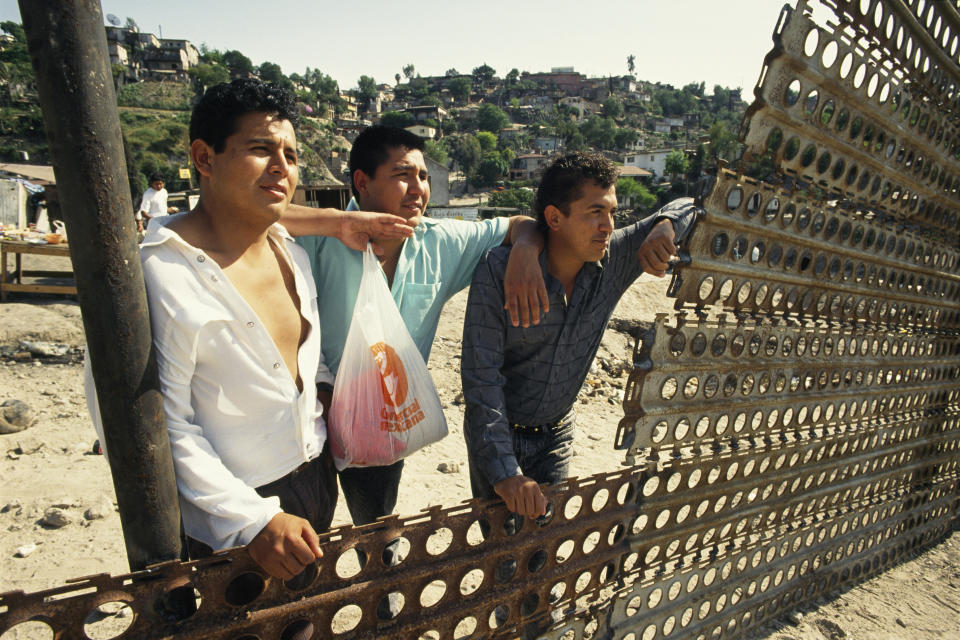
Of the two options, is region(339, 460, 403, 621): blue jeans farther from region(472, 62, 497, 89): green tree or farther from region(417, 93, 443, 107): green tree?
region(472, 62, 497, 89): green tree

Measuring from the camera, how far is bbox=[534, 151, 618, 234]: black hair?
196 cm

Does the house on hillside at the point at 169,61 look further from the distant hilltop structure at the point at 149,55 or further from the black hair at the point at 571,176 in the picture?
the black hair at the point at 571,176

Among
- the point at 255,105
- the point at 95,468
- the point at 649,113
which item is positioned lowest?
the point at 95,468

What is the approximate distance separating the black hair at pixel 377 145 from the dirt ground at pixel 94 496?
2365 mm

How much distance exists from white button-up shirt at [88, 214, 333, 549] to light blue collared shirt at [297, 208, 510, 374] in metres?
0.49

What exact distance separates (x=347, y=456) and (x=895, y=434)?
2963mm

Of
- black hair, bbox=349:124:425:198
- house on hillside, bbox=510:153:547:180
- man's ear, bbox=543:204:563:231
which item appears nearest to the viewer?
man's ear, bbox=543:204:563:231

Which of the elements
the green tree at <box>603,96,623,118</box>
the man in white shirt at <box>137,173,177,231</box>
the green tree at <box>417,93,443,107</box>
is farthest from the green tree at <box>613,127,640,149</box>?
the man in white shirt at <box>137,173,177,231</box>

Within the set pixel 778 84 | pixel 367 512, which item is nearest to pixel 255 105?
pixel 778 84

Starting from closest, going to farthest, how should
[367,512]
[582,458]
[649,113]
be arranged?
[367,512] → [582,458] → [649,113]

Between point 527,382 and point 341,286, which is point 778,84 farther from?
point 341,286

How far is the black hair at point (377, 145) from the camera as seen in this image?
2.15 m

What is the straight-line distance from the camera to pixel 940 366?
3035mm

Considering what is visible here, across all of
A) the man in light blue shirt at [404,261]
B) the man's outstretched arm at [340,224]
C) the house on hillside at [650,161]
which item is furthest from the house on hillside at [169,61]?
the man's outstretched arm at [340,224]
